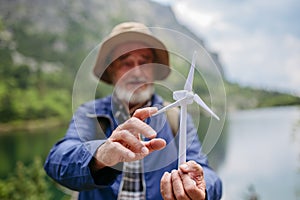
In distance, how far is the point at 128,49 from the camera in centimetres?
138

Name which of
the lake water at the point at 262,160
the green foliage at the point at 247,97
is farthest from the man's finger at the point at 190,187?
the green foliage at the point at 247,97

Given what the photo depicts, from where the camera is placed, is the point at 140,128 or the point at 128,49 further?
the point at 128,49

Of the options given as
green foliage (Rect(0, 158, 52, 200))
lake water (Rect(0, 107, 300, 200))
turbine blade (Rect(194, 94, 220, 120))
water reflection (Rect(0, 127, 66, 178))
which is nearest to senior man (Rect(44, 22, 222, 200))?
turbine blade (Rect(194, 94, 220, 120))

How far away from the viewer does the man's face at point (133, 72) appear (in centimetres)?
118

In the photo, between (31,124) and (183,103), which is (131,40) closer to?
(183,103)

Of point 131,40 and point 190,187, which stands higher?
point 131,40

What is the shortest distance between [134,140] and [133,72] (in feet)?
1.41

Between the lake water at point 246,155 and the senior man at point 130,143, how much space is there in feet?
32.3

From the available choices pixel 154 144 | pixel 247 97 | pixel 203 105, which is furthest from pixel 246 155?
pixel 154 144

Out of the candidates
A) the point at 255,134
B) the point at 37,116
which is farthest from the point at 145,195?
the point at 255,134

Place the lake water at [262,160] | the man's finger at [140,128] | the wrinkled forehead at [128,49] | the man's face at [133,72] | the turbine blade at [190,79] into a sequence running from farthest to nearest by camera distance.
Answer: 1. the lake water at [262,160]
2. the wrinkled forehead at [128,49]
3. the man's face at [133,72]
4. the turbine blade at [190,79]
5. the man's finger at [140,128]

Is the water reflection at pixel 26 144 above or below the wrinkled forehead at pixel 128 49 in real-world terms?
below

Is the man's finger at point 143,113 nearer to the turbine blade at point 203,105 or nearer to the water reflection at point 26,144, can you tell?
the turbine blade at point 203,105

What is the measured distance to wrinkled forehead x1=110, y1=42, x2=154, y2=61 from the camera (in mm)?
1318
